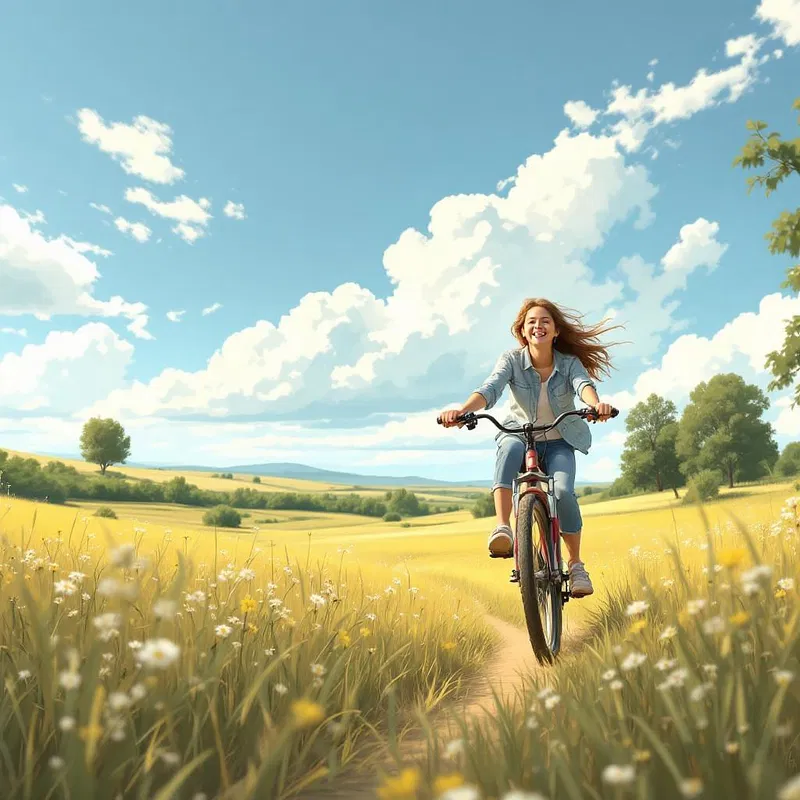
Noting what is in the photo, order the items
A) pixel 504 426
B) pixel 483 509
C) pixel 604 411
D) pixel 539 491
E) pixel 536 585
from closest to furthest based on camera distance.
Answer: pixel 604 411 → pixel 536 585 → pixel 539 491 → pixel 504 426 → pixel 483 509

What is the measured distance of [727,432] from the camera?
57.1 metres

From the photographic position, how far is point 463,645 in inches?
251

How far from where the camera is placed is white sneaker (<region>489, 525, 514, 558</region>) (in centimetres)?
580

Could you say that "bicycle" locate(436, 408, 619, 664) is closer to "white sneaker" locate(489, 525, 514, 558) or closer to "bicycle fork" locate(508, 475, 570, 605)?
"bicycle fork" locate(508, 475, 570, 605)

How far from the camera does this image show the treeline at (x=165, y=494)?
63.5m

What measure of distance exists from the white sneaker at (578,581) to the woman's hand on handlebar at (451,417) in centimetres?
173

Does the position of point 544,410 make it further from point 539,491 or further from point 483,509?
point 483,509

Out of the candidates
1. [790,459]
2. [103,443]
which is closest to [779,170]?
[790,459]

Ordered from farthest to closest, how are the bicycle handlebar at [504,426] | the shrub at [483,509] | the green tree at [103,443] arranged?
the green tree at [103,443] → the shrub at [483,509] → the bicycle handlebar at [504,426]

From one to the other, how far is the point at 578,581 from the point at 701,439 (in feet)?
190

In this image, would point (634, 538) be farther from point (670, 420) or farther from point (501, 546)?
point (670, 420)

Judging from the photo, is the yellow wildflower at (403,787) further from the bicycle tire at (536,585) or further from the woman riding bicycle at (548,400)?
the woman riding bicycle at (548,400)

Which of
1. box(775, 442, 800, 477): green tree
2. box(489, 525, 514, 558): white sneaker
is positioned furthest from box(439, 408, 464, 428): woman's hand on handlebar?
box(775, 442, 800, 477): green tree

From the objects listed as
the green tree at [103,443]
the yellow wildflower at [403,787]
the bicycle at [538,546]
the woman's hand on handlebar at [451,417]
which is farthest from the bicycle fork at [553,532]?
the green tree at [103,443]
